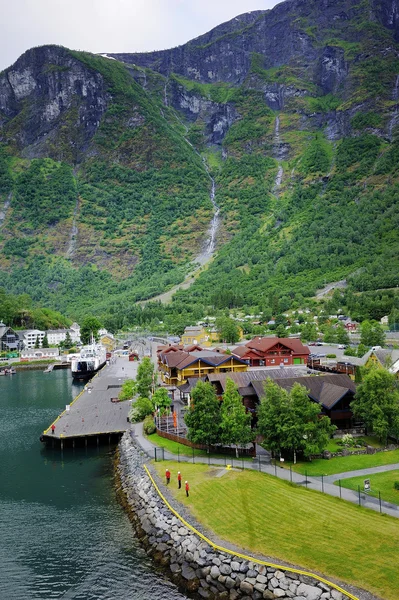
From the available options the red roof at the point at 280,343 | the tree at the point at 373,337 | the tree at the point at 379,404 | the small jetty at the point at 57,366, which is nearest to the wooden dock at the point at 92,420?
the red roof at the point at 280,343

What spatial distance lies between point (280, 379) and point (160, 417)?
48.4 ft

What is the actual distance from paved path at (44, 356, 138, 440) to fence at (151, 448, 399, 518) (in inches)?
594

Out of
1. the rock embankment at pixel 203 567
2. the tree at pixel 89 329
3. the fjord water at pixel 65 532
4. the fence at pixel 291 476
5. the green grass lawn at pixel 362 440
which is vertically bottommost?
the fjord water at pixel 65 532

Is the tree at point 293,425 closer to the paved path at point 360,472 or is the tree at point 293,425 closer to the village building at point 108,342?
the paved path at point 360,472

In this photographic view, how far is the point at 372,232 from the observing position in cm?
19938

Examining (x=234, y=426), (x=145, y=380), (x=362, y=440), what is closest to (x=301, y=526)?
(x=234, y=426)

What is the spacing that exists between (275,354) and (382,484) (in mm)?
50031

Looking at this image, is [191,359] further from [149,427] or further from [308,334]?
[308,334]

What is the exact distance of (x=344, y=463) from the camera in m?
39.9

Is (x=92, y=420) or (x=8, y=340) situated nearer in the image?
(x=92, y=420)

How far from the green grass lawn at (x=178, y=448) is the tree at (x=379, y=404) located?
38.2 feet

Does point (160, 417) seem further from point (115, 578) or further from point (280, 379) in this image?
point (115, 578)

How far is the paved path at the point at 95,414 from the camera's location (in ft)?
198

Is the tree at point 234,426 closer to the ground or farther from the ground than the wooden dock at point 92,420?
farther from the ground
